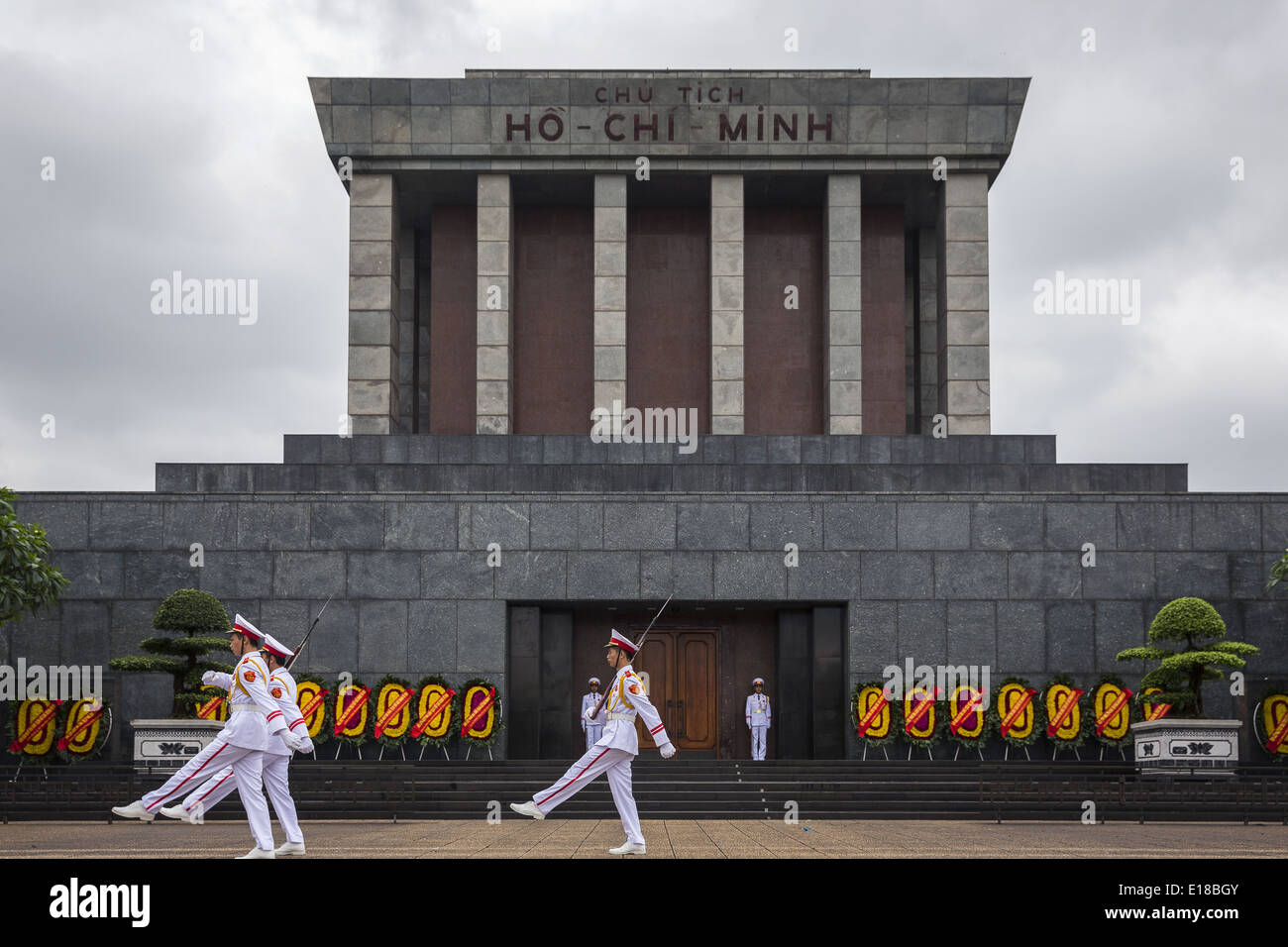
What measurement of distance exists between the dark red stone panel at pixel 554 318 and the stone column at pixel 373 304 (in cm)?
309

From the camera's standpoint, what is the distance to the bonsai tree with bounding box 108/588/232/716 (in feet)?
78.1

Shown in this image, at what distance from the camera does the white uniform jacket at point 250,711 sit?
13.3 meters

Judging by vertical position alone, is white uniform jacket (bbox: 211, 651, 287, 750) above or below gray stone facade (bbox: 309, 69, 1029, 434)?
below

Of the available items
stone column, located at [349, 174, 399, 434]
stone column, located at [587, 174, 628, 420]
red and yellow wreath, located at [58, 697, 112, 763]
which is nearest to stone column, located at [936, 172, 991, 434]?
stone column, located at [587, 174, 628, 420]

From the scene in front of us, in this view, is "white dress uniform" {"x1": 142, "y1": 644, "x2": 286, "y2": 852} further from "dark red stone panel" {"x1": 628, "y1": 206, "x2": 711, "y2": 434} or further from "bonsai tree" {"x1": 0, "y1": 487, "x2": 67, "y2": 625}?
"dark red stone panel" {"x1": 628, "y1": 206, "x2": 711, "y2": 434}

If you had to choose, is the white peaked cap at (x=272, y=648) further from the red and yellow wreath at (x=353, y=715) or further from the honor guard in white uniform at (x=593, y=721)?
the red and yellow wreath at (x=353, y=715)

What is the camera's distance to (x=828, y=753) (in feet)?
88.9

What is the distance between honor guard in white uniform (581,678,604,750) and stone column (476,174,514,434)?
25.9 feet

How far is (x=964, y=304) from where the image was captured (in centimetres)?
3394

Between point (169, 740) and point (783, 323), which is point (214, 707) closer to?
point (169, 740)

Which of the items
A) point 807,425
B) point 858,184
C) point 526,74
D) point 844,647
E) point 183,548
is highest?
point 526,74

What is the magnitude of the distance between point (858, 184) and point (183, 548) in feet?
57.3
